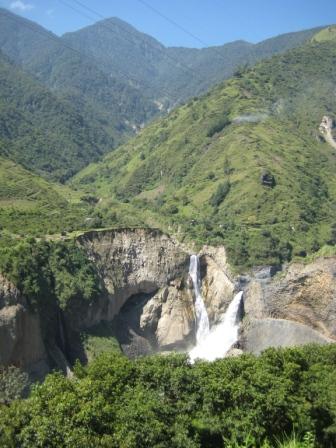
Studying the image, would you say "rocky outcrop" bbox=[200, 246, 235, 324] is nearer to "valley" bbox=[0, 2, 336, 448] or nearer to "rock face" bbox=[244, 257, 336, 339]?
"valley" bbox=[0, 2, 336, 448]

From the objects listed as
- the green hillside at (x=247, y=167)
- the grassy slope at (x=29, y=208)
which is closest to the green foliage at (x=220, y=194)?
→ the green hillside at (x=247, y=167)

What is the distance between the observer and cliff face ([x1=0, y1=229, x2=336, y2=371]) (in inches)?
1845

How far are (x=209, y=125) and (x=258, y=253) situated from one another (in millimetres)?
46455

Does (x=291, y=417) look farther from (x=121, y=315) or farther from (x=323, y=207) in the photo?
(x=323, y=207)

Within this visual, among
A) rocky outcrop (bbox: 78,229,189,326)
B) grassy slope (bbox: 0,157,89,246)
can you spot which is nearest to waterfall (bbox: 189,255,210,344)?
rocky outcrop (bbox: 78,229,189,326)

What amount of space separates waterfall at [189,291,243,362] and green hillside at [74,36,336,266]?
7164 mm

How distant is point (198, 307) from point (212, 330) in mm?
2381

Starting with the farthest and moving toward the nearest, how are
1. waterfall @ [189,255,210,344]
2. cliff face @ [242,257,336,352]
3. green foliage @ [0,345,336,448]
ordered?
waterfall @ [189,255,210,344] < cliff face @ [242,257,336,352] < green foliage @ [0,345,336,448]

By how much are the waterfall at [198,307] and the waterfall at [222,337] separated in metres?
0.40

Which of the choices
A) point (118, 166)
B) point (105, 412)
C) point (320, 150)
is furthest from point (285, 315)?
point (118, 166)

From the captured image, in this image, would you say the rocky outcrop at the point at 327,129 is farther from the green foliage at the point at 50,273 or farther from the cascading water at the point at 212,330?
the green foliage at the point at 50,273

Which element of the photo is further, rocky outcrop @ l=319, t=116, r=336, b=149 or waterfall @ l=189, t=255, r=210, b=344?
rocky outcrop @ l=319, t=116, r=336, b=149

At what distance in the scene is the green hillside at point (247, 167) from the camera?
67875mm

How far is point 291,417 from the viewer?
76.1ft
